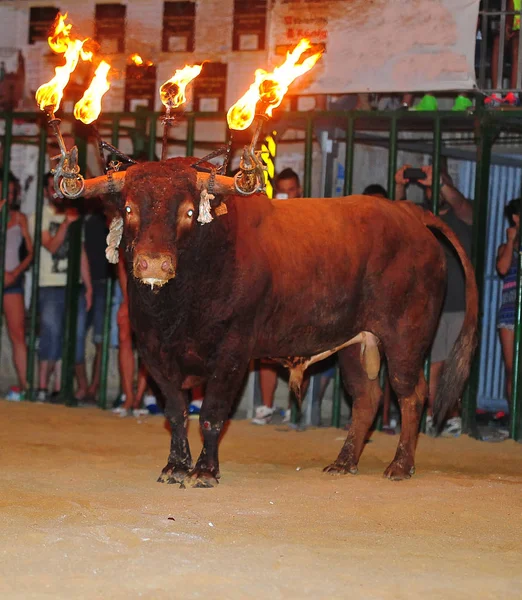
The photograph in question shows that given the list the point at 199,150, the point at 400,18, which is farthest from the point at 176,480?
the point at 199,150

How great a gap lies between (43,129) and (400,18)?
3364mm

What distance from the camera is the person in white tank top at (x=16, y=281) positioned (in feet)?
32.4

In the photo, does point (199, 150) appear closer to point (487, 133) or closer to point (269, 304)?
point (487, 133)

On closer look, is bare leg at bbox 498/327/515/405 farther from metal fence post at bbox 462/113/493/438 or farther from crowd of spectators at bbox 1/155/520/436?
metal fence post at bbox 462/113/493/438

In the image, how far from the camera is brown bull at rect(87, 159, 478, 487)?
19.7 feet

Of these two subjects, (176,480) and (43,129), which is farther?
(43,129)

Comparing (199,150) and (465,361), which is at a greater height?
(199,150)

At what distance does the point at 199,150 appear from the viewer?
10391mm

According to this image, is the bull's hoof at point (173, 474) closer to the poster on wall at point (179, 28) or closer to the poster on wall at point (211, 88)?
the poster on wall at point (211, 88)

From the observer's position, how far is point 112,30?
9.42m

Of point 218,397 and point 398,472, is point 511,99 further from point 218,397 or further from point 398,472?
point 218,397

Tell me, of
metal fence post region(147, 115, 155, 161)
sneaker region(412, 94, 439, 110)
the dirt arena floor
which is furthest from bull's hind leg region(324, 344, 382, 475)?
metal fence post region(147, 115, 155, 161)

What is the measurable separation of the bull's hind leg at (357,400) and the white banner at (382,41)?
2.31m

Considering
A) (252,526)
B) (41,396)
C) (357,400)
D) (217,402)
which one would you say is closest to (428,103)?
(357,400)
